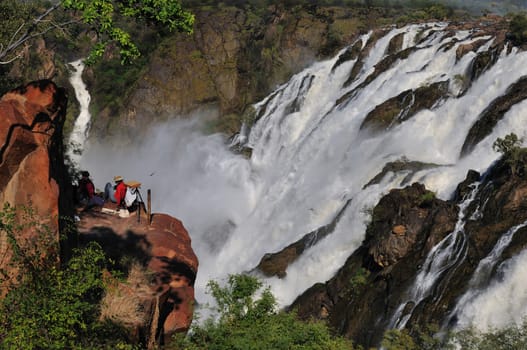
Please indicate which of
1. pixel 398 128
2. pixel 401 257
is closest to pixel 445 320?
pixel 401 257

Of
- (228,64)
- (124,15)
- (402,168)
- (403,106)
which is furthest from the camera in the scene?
(228,64)

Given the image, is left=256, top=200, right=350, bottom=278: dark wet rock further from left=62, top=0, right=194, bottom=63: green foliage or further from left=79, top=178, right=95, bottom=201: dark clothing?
left=62, top=0, right=194, bottom=63: green foliage

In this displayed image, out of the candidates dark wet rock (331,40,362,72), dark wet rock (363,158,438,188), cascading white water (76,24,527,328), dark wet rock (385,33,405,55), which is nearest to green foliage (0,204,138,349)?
cascading white water (76,24,527,328)

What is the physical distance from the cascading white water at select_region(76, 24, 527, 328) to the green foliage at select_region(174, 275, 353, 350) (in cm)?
1151

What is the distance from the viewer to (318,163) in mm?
34781

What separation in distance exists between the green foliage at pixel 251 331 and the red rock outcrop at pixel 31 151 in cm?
377

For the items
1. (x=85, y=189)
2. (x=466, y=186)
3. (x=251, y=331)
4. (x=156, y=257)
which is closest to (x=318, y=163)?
(x=466, y=186)

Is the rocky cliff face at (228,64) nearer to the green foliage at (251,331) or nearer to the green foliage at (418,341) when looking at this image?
the green foliage at (418,341)

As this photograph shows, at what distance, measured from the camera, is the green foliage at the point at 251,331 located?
11797 mm

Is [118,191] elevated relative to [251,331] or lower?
elevated

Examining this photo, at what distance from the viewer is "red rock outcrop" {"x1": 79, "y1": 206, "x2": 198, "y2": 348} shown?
12836 mm

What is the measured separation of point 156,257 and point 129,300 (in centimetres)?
323

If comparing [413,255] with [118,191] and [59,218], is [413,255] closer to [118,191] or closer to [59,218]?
[118,191]

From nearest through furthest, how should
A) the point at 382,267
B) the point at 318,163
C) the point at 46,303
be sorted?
the point at 46,303
the point at 382,267
the point at 318,163
